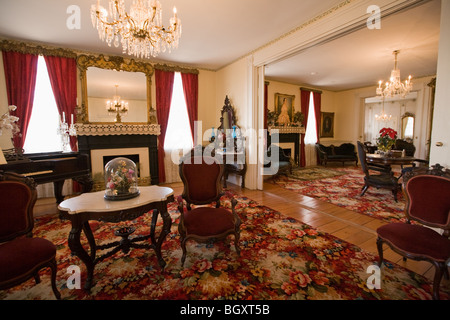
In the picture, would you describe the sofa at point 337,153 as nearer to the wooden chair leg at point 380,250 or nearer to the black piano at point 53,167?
the wooden chair leg at point 380,250

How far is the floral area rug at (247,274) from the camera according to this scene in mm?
1783

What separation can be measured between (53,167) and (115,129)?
6.45 feet

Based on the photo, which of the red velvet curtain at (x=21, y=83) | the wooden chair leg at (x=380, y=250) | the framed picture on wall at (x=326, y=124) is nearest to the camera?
the wooden chair leg at (x=380, y=250)

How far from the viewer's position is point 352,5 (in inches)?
111

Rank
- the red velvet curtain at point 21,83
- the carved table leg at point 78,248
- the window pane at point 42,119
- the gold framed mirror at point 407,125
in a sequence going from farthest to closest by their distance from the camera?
the gold framed mirror at point 407,125 < the window pane at point 42,119 < the red velvet curtain at point 21,83 < the carved table leg at point 78,248

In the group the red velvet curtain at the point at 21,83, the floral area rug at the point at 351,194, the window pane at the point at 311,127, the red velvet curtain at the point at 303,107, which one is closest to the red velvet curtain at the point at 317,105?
the window pane at the point at 311,127

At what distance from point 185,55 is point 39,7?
2.61m

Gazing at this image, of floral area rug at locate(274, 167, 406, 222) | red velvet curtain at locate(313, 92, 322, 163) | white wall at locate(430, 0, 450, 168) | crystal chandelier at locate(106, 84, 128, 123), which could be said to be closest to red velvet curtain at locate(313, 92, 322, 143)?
red velvet curtain at locate(313, 92, 322, 163)

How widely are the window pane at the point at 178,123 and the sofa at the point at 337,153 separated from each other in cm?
531

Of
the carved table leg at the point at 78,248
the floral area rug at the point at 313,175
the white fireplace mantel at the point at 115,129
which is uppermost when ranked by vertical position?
the white fireplace mantel at the point at 115,129

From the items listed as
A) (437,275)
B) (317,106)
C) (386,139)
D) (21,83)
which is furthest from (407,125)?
(21,83)
